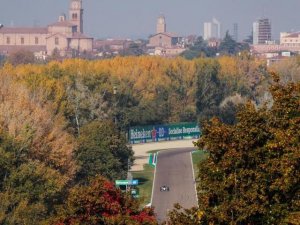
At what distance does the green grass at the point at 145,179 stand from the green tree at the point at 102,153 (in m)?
1.14

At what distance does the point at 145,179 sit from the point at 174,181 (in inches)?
55.9

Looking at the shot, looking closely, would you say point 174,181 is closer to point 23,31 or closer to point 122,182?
point 122,182

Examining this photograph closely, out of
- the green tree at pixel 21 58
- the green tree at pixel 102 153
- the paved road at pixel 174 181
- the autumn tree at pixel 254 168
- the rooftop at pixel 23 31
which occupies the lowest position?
the paved road at pixel 174 181

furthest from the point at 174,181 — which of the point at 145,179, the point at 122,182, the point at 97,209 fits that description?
the point at 97,209

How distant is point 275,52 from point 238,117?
14475 centimetres

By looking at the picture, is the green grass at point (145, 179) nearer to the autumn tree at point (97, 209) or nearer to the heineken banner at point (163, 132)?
the heineken banner at point (163, 132)

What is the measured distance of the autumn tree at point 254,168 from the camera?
678 inches

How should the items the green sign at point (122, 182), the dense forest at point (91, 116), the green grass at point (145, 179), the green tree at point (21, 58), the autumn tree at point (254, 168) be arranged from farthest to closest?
the green tree at point (21, 58), the green grass at point (145, 179), the green sign at point (122, 182), the dense forest at point (91, 116), the autumn tree at point (254, 168)

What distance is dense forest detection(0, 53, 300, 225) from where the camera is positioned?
2114cm

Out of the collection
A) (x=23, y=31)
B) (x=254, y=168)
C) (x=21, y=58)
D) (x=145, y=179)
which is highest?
(x=23, y=31)

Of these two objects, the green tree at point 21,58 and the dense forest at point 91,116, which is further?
the green tree at point 21,58

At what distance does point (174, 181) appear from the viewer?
1948 inches

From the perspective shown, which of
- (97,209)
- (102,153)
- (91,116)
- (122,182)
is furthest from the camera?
(91,116)

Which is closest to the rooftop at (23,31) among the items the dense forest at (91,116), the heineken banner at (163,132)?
the dense forest at (91,116)
